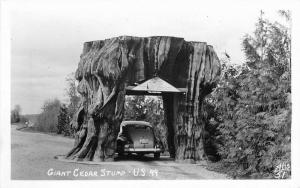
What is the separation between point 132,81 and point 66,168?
8.17 feet

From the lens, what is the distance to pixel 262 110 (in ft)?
43.4

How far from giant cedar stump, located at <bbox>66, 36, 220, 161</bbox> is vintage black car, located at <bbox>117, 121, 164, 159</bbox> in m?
0.60

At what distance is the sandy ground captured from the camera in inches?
493

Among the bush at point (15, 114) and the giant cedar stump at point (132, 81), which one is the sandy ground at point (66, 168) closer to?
the bush at point (15, 114)

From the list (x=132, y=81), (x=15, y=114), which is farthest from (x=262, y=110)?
(x=15, y=114)

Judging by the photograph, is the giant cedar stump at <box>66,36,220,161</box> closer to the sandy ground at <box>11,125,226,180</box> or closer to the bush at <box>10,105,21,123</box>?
the sandy ground at <box>11,125,226,180</box>

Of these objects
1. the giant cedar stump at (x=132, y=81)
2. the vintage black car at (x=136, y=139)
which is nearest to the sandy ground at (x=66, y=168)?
the giant cedar stump at (x=132, y=81)

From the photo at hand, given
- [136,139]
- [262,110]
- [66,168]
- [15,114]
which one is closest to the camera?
[15,114]

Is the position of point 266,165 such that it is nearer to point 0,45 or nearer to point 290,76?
point 290,76

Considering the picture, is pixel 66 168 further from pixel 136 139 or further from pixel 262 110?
pixel 262 110

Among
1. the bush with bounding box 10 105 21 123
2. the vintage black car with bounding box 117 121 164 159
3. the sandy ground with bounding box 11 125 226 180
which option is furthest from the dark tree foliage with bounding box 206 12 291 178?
the bush with bounding box 10 105 21 123

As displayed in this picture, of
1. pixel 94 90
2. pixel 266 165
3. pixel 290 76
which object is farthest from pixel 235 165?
pixel 94 90

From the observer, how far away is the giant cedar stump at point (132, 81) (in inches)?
540

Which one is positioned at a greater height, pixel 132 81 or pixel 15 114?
pixel 132 81
